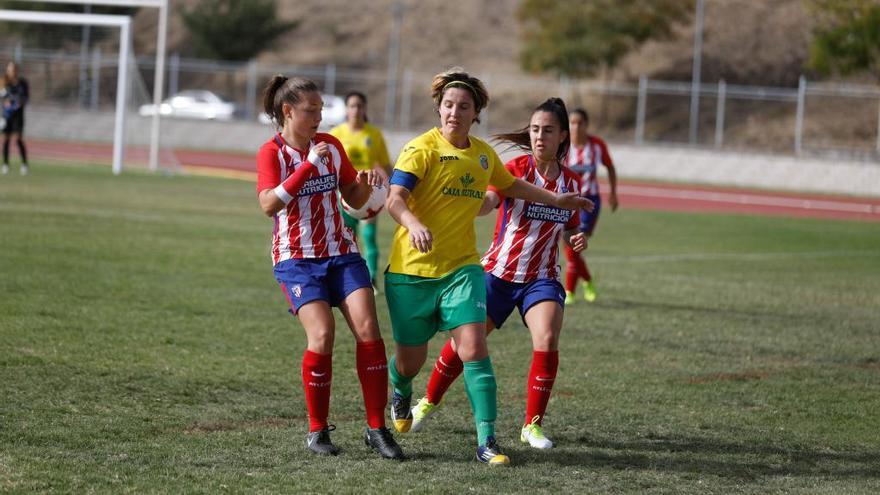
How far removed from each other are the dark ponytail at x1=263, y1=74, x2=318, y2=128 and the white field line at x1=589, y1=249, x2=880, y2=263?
10010 mm

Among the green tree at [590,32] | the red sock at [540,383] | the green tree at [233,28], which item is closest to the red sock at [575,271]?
the red sock at [540,383]

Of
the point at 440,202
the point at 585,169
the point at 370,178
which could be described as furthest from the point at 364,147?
the point at 440,202

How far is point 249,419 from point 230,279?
5733mm

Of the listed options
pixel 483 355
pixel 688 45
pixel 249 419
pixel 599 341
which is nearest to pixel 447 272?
pixel 483 355

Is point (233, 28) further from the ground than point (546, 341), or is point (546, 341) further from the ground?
point (233, 28)

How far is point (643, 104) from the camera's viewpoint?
37.7 metres

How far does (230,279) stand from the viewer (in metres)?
12.4

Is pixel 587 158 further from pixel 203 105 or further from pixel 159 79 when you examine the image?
pixel 203 105

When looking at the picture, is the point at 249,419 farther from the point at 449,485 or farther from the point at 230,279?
the point at 230,279

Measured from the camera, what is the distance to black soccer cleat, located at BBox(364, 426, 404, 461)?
19.8 ft

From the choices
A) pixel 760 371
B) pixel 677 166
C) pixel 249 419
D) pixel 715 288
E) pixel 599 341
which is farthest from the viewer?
pixel 677 166

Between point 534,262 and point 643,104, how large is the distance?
3171cm

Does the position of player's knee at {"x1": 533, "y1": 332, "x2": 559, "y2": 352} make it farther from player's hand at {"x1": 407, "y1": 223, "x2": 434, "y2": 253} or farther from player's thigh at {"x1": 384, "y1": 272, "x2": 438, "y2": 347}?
player's hand at {"x1": 407, "y1": 223, "x2": 434, "y2": 253}

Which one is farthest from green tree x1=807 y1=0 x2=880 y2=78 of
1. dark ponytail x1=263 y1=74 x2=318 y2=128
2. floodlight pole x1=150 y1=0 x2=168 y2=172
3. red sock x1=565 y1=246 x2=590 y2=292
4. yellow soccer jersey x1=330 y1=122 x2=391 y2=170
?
dark ponytail x1=263 y1=74 x2=318 y2=128
